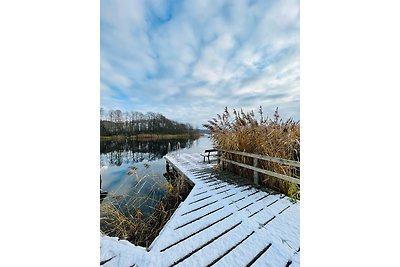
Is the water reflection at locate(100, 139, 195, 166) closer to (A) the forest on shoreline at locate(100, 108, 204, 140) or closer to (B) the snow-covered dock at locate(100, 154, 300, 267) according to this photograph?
(A) the forest on shoreline at locate(100, 108, 204, 140)

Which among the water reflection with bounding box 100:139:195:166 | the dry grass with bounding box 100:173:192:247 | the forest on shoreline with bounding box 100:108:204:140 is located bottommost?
the dry grass with bounding box 100:173:192:247

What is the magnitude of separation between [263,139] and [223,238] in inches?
58.1

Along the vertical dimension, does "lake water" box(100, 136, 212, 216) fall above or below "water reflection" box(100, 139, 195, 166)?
below

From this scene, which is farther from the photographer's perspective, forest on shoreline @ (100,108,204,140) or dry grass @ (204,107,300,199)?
dry grass @ (204,107,300,199)

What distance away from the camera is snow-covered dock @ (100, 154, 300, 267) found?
938 millimetres

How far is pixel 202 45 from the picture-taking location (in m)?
1.28

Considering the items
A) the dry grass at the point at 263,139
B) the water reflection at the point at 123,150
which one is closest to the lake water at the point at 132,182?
the water reflection at the point at 123,150

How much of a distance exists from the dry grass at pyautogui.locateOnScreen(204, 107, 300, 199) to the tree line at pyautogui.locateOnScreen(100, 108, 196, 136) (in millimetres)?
933

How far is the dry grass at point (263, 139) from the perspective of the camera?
2.04 metres

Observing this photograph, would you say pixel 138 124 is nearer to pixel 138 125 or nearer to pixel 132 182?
pixel 138 125

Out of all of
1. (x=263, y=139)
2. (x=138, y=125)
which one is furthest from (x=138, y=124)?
(x=263, y=139)

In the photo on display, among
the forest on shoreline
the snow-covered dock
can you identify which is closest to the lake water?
the forest on shoreline

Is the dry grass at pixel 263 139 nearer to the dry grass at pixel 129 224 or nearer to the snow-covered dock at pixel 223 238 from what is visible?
the snow-covered dock at pixel 223 238

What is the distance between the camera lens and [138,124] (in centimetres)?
131
